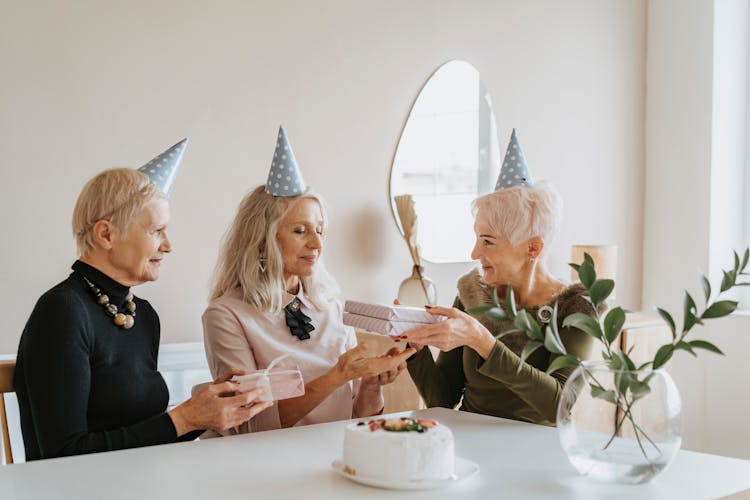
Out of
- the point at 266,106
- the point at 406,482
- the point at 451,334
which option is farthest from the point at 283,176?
the point at 406,482

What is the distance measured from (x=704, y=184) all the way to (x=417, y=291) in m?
1.79

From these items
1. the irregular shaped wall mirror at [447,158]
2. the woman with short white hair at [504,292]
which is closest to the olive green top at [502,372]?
the woman with short white hair at [504,292]

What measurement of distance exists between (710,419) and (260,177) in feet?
8.67

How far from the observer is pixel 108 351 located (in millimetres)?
2041

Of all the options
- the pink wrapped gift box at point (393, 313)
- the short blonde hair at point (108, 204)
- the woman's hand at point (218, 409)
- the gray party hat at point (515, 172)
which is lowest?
the woman's hand at point (218, 409)

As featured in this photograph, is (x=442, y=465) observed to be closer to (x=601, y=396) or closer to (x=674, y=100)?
(x=601, y=396)

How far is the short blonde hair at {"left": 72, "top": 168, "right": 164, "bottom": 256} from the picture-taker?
210cm

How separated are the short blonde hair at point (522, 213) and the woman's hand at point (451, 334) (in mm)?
426

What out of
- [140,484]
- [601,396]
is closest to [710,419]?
[601,396]

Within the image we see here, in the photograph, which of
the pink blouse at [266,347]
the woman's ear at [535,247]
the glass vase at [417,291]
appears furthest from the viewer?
the glass vase at [417,291]

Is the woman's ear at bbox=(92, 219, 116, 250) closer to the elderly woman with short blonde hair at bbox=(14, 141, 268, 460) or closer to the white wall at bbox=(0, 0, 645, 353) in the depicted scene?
the elderly woman with short blonde hair at bbox=(14, 141, 268, 460)

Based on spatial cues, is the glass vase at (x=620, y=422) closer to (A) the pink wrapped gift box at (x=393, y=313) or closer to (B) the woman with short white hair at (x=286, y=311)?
(A) the pink wrapped gift box at (x=393, y=313)

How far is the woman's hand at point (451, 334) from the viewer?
211cm

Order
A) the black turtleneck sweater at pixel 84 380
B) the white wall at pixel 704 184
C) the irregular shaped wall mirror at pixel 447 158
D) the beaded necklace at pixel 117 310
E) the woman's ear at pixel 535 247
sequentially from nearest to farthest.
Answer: the black turtleneck sweater at pixel 84 380 → the beaded necklace at pixel 117 310 → the woman's ear at pixel 535 247 → the irregular shaped wall mirror at pixel 447 158 → the white wall at pixel 704 184
